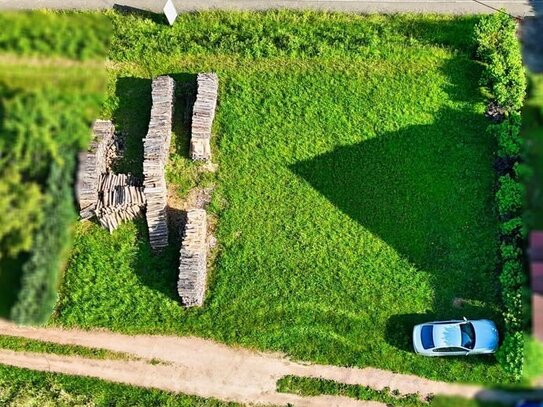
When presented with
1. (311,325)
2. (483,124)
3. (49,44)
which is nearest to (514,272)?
(483,124)

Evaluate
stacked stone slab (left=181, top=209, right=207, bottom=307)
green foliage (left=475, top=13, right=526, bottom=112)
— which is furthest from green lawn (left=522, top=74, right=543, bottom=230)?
stacked stone slab (left=181, top=209, right=207, bottom=307)

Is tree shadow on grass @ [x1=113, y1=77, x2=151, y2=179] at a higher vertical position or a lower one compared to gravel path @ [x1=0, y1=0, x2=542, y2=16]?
lower

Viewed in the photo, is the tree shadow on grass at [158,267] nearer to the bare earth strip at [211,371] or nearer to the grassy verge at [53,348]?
the bare earth strip at [211,371]

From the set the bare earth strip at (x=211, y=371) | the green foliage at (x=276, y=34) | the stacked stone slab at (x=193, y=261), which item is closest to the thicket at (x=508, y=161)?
the green foliage at (x=276, y=34)

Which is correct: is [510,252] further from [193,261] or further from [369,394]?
[193,261]

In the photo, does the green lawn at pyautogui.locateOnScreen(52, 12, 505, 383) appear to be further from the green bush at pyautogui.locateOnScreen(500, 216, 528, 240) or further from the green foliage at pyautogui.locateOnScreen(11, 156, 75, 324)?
the green foliage at pyautogui.locateOnScreen(11, 156, 75, 324)

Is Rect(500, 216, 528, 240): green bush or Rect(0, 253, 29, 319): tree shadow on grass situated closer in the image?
Rect(0, 253, 29, 319): tree shadow on grass
